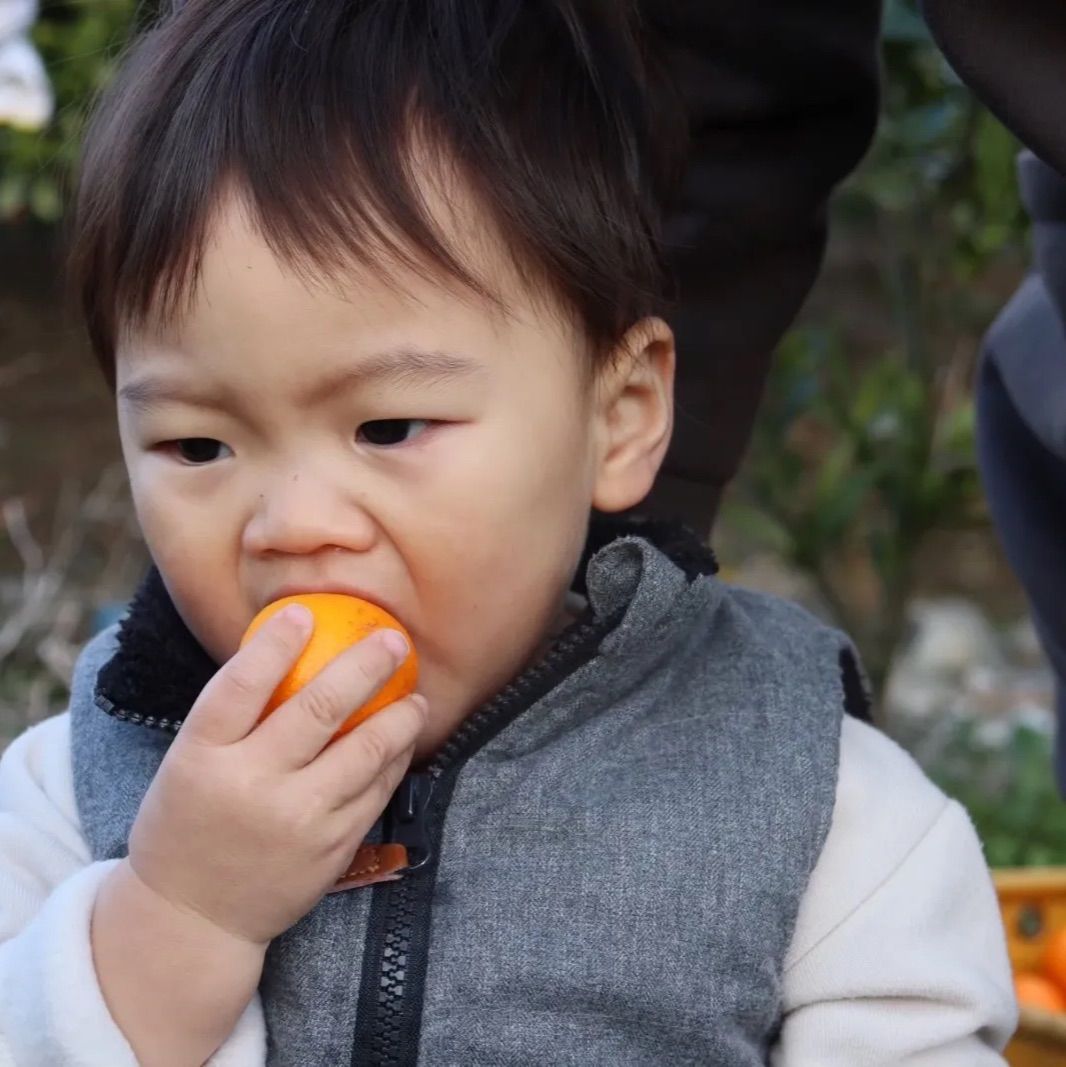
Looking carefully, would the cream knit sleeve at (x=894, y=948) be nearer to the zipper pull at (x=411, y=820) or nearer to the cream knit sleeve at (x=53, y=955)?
the zipper pull at (x=411, y=820)

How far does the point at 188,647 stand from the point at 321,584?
0.75ft

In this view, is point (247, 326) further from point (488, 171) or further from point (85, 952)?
point (85, 952)

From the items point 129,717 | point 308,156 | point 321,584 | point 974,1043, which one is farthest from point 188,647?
point 974,1043

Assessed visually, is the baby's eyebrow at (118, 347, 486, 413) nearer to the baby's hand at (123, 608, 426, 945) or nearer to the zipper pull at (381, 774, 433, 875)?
the baby's hand at (123, 608, 426, 945)

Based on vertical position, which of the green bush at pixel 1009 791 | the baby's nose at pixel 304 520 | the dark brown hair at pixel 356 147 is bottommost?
the green bush at pixel 1009 791

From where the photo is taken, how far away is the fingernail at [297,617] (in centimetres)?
117

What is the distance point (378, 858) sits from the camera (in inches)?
51.2

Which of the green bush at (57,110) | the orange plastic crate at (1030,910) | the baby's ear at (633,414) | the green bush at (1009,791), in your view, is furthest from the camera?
the green bush at (57,110)

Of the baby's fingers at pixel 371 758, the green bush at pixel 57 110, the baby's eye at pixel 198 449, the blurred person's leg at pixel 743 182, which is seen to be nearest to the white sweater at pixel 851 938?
the baby's fingers at pixel 371 758

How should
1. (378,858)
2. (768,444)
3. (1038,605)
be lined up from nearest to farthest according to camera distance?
(378,858)
(1038,605)
(768,444)

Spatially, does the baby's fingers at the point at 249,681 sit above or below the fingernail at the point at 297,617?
below

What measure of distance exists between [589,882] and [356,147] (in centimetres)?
62

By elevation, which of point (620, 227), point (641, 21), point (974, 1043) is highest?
point (641, 21)

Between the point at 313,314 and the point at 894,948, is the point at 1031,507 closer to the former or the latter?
the point at 894,948
